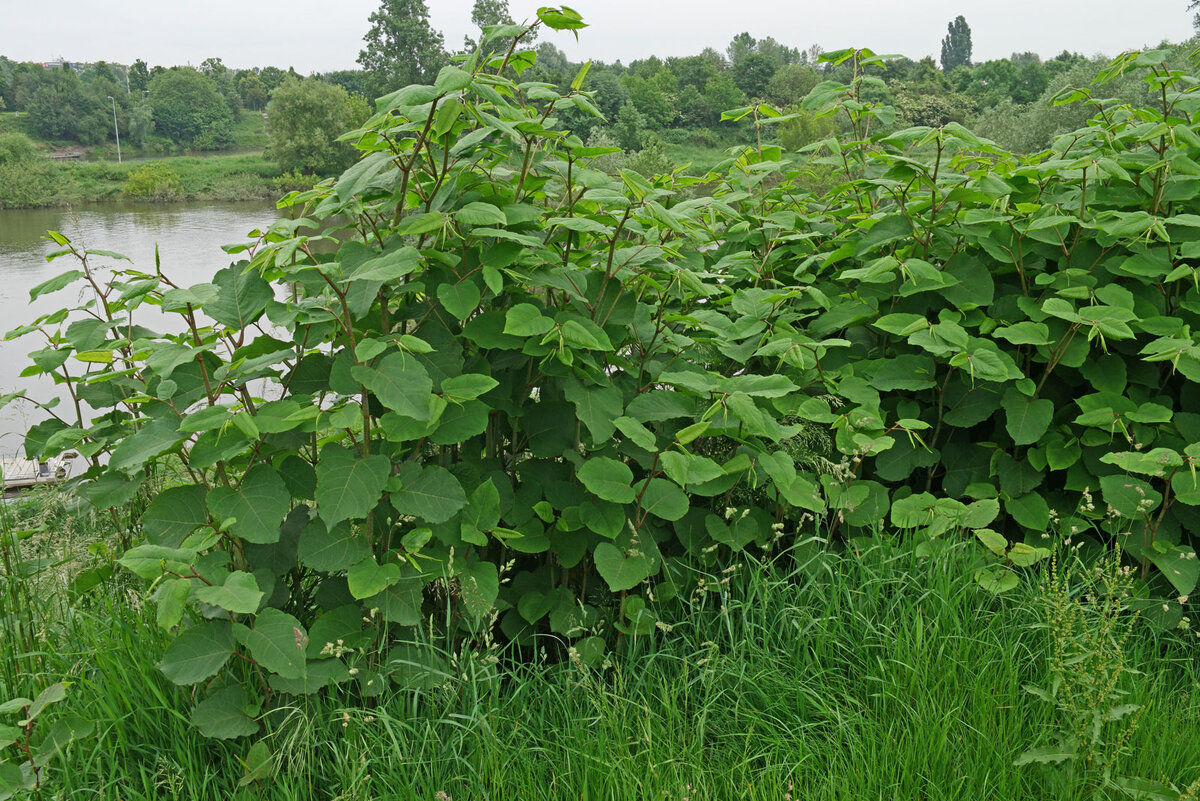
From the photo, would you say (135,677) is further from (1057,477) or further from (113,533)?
(1057,477)

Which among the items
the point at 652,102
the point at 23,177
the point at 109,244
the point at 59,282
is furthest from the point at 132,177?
the point at 59,282

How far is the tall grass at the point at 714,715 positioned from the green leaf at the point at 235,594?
1.06ft

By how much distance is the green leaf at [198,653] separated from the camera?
1449mm

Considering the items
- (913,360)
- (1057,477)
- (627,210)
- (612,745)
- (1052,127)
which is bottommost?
(612,745)

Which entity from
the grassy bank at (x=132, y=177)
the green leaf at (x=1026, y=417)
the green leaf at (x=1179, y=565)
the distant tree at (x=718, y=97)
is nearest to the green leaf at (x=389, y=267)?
the green leaf at (x=1026, y=417)

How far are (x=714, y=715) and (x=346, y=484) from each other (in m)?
0.96

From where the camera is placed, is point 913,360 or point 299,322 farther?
point 913,360

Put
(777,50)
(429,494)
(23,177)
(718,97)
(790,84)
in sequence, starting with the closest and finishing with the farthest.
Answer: (429,494) → (23,177) → (718,97) → (790,84) → (777,50)

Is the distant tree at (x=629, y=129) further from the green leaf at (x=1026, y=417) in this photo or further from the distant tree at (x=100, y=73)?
the distant tree at (x=100, y=73)

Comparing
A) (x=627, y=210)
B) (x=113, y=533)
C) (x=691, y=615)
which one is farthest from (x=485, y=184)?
(x=113, y=533)

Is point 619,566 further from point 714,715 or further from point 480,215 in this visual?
point 480,215

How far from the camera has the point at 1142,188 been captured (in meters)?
2.19

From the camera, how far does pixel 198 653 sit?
1.48 meters

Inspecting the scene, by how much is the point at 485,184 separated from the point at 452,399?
0.56 metres
